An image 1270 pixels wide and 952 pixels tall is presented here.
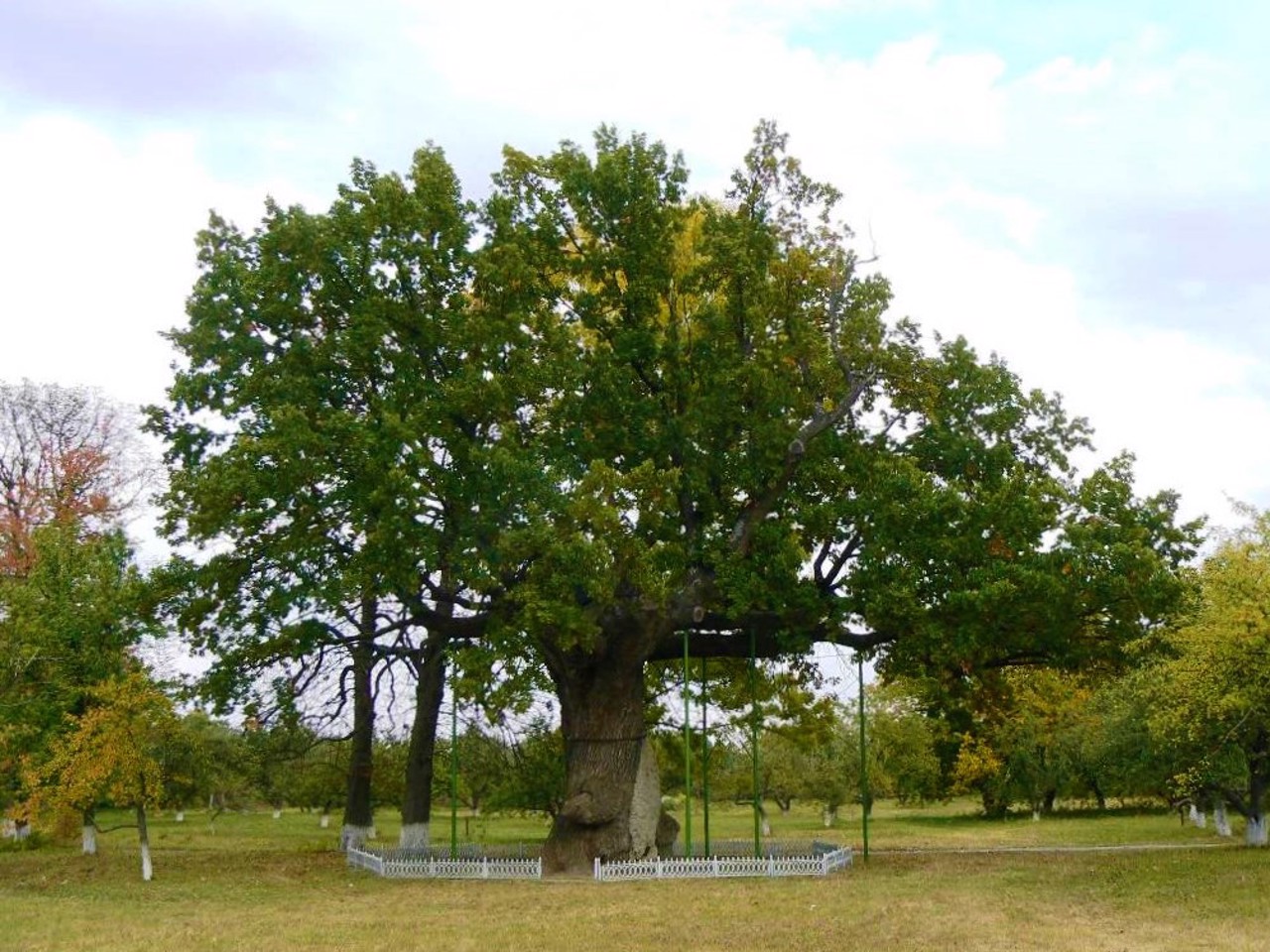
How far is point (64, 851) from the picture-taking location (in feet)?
98.1

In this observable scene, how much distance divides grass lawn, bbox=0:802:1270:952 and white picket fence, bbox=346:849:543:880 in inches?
25.5

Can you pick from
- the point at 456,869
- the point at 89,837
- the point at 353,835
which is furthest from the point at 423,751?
the point at 89,837

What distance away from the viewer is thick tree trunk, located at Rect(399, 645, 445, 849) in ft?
91.6

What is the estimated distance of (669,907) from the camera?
16.8 m

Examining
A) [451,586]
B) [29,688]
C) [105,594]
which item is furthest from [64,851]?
[451,586]

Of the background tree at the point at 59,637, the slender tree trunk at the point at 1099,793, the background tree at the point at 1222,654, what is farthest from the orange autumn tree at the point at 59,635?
the slender tree trunk at the point at 1099,793

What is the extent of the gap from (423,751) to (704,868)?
10196mm

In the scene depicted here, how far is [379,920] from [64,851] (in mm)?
18192

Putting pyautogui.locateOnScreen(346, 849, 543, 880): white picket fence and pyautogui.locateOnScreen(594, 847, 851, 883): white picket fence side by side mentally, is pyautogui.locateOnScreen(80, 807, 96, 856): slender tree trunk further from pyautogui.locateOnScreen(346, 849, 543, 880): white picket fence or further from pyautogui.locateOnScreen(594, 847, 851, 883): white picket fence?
pyautogui.locateOnScreen(594, 847, 851, 883): white picket fence

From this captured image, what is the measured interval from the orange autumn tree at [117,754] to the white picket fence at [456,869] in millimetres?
4457

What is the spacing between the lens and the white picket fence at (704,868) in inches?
824

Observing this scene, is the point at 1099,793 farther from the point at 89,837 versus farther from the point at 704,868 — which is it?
the point at 89,837

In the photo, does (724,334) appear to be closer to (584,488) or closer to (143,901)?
(584,488)

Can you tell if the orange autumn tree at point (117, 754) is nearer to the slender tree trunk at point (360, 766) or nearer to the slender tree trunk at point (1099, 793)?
the slender tree trunk at point (360, 766)
